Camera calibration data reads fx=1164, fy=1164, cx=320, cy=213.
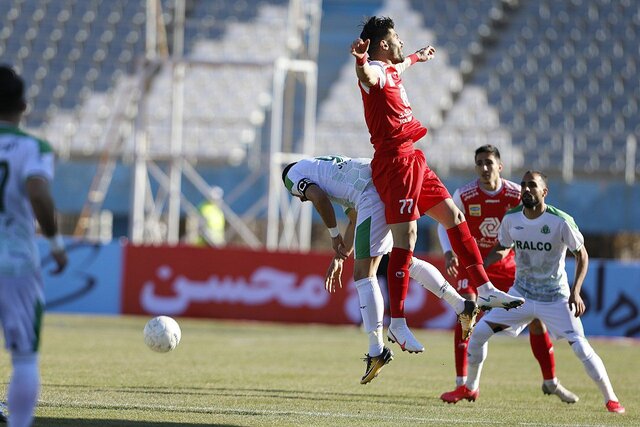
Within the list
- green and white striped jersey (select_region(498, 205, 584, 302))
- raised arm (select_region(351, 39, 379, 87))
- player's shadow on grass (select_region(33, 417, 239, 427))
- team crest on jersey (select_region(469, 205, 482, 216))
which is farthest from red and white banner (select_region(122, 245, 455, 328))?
player's shadow on grass (select_region(33, 417, 239, 427))

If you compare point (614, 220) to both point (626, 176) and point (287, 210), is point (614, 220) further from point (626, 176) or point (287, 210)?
point (287, 210)

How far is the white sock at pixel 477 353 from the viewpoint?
32.6 feet

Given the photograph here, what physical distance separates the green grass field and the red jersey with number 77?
1996 millimetres

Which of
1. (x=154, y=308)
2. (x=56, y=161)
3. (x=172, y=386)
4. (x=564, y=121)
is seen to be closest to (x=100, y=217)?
(x=56, y=161)

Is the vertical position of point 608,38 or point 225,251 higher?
point 608,38

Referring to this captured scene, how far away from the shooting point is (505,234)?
9.89 m

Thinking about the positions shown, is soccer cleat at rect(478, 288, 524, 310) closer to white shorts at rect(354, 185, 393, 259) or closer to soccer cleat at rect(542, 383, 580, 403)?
white shorts at rect(354, 185, 393, 259)

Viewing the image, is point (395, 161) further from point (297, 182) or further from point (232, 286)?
point (232, 286)

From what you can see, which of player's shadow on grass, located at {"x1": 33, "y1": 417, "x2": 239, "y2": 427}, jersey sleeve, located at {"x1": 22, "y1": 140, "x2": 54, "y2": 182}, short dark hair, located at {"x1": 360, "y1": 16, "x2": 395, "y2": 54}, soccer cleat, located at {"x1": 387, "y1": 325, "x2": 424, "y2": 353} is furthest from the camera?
short dark hair, located at {"x1": 360, "y1": 16, "x2": 395, "y2": 54}

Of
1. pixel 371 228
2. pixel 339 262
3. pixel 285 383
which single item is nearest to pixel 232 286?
pixel 285 383

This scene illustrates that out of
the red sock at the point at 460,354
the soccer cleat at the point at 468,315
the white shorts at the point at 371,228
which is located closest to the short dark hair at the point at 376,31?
the white shorts at the point at 371,228

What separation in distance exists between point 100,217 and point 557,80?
11.2 metres

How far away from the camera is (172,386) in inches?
400

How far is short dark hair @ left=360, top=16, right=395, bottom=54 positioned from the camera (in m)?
8.68
